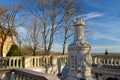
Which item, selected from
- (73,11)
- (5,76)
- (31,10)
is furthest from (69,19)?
(5,76)

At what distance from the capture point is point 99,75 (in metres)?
16.3

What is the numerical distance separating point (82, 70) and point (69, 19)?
1155 centimetres

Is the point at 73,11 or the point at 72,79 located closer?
the point at 72,79

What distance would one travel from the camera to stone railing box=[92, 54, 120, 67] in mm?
15541

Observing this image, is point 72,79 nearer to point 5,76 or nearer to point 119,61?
point 119,61

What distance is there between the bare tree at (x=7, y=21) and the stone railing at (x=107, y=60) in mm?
14393

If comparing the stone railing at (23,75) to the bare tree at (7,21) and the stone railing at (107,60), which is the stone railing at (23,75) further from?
the bare tree at (7,21)

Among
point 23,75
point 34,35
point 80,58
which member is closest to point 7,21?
point 34,35

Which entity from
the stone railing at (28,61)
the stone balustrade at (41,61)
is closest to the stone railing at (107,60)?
the stone balustrade at (41,61)

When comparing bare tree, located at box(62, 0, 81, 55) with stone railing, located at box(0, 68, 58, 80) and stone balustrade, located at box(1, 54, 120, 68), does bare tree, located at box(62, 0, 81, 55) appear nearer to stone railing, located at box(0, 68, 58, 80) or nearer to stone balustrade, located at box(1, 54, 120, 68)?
stone balustrade, located at box(1, 54, 120, 68)

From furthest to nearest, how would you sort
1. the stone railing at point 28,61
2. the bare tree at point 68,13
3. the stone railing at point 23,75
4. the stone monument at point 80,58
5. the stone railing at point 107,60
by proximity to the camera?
the bare tree at point 68,13, the stone railing at point 107,60, the stone monument at point 80,58, the stone railing at point 28,61, the stone railing at point 23,75

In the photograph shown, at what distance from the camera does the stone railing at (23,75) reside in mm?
3740

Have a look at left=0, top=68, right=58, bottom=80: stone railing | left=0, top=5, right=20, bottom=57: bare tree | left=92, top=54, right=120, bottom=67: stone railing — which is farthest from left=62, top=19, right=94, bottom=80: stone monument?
left=0, top=5, right=20, bottom=57: bare tree

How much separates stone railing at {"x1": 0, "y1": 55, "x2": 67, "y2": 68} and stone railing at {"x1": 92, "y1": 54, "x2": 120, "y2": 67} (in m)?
3.25
